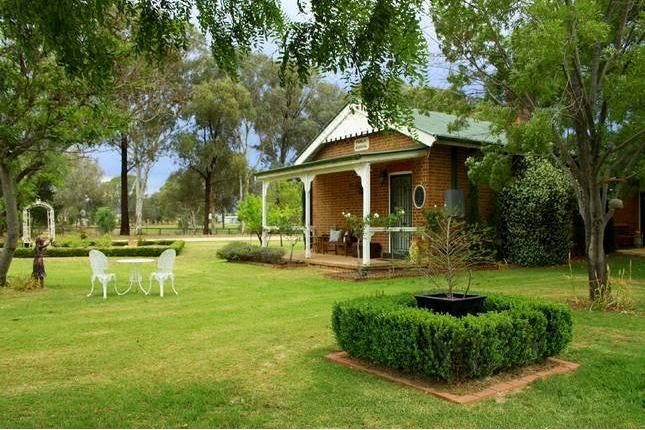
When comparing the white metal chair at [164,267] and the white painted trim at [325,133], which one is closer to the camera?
the white metal chair at [164,267]

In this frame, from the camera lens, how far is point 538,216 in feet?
50.7

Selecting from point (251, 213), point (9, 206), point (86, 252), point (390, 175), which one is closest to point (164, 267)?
point (9, 206)

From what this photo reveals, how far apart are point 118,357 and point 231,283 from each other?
697 cm

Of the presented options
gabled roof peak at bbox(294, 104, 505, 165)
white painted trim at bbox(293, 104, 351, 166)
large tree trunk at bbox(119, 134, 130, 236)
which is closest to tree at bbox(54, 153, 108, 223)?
large tree trunk at bbox(119, 134, 130, 236)

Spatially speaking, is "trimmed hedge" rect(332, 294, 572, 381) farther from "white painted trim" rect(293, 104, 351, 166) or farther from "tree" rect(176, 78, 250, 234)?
"tree" rect(176, 78, 250, 234)

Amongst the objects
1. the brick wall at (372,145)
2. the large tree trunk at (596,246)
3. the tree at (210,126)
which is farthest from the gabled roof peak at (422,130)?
the tree at (210,126)

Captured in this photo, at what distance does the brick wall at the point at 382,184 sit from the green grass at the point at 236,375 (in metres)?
5.65

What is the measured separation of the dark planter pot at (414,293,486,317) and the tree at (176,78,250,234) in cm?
4003

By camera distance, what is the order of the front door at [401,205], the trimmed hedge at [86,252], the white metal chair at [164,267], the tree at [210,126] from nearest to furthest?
the white metal chair at [164,267] < the front door at [401,205] < the trimmed hedge at [86,252] < the tree at [210,126]

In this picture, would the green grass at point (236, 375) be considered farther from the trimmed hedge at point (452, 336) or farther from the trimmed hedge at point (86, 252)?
the trimmed hedge at point (86, 252)

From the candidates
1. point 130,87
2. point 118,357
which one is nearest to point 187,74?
point 130,87

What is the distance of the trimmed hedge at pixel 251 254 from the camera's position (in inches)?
664

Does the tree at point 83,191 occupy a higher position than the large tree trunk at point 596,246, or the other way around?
the tree at point 83,191

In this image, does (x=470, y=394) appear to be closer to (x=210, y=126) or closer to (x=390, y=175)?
(x=390, y=175)
